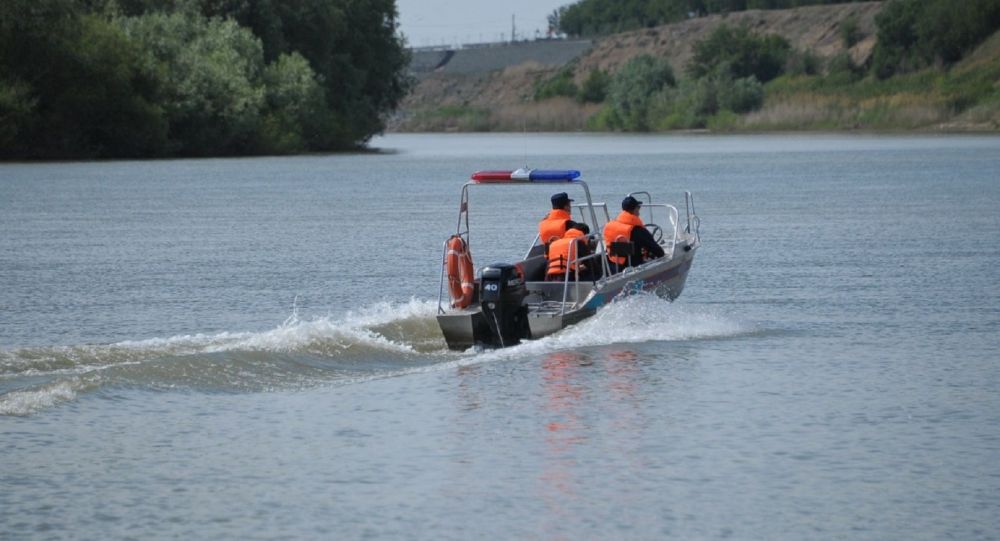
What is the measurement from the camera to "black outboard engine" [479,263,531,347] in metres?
17.4

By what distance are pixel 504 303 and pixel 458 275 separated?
0.67 metres

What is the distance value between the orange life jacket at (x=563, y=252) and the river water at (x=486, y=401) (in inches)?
30.2

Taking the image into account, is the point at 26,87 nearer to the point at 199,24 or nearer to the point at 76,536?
the point at 199,24

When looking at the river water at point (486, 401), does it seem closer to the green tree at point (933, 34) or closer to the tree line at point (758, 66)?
the tree line at point (758, 66)

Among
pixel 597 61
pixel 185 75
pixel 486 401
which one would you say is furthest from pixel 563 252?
pixel 597 61

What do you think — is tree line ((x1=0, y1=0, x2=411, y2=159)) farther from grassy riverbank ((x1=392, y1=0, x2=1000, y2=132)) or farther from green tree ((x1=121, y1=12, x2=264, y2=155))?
grassy riverbank ((x1=392, y1=0, x2=1000, y2=132))

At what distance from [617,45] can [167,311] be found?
164173 mm

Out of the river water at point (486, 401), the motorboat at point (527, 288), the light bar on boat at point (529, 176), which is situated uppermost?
the light bar on boat at point (529, 176)

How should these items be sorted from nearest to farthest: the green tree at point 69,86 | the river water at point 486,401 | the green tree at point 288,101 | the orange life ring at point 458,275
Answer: the river water at point 486,401 < the orange life ring at point 458,275 < the green tree at point 69,86 < the green tree at point 288,101

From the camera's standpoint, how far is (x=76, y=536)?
1095 cm

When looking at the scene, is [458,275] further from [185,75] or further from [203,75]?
[185,75]

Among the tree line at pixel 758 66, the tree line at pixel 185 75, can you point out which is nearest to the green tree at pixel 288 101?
the tree line at pixel 185 75

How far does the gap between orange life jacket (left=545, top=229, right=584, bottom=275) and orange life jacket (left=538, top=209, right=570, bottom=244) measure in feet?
1.81

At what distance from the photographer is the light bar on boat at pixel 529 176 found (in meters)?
18.4
